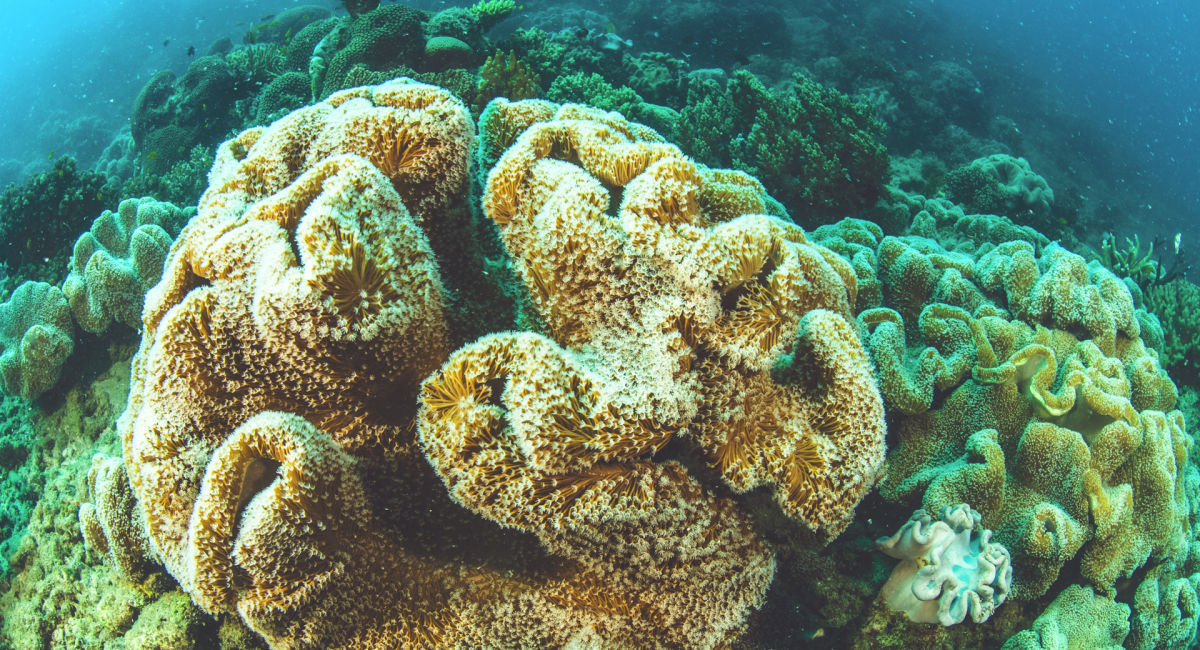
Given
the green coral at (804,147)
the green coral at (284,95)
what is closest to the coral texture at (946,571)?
the green coral at (804,147)

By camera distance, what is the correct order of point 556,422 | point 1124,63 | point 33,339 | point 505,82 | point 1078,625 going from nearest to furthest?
1. point 556,422
2. point 1078,625
3. point 33,339
4. point 505,82
5. point 1124,63

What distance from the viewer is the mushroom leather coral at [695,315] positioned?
1850 mm

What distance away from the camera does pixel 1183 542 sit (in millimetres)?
Answer: 2998

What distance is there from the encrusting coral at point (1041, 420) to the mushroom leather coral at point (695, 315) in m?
1.09

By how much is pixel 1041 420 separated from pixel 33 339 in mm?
6474

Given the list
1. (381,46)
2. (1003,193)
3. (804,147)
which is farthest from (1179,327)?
(381,46)

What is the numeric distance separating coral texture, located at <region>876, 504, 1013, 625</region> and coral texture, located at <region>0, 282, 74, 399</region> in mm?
5447

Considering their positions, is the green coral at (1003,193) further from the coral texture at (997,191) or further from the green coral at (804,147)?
the green coral at (804,147)

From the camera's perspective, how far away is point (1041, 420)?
2986mm

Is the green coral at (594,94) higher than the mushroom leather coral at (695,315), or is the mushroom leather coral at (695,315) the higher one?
the mushroom leather coral at (695,315)

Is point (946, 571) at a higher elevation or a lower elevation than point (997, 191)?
higher

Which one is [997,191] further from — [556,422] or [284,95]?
[284,95]

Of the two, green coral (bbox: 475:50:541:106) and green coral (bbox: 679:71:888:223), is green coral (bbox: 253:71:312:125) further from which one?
green coral (bbox: 679:71:888:223)

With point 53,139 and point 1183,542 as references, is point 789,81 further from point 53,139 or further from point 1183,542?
point 53,139
